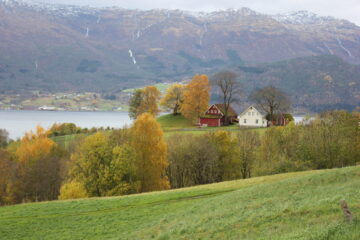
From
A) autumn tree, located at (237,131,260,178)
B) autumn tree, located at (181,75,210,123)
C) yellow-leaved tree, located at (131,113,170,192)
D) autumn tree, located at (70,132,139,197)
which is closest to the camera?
autumn tree, located at (70,132,139,197)

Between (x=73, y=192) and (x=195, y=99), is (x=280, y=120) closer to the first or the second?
(x=195, y=99)

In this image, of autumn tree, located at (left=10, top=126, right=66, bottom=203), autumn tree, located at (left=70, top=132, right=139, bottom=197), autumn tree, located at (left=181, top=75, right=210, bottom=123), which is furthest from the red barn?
autumn tree, located at (left=70, top=132, right=139, bottom=197)

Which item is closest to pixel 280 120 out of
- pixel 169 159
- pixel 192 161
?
pixel 192 161

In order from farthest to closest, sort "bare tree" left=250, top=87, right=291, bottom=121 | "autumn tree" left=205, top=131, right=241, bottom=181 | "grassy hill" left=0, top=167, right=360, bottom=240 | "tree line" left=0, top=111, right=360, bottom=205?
"bare tree" left=250, top=87, right=291, bottom=121, "autumn tree" left=205, top=131, right=241, bottom=181, "tree line" left=0, top=111, right=360, bottom=205, "grassy hill" left=0, top=167, right=360, bottom=240

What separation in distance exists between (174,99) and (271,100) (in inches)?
1091

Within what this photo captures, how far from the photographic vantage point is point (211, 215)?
82.7 feet

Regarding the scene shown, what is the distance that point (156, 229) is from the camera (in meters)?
25.7

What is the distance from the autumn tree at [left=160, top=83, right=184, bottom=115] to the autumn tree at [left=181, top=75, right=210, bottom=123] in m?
5.41

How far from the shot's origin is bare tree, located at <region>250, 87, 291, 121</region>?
91125mm

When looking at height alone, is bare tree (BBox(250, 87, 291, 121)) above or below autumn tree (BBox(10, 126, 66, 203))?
above

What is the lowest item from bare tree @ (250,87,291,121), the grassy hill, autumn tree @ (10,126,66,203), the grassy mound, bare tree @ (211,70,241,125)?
autumn tree @ (10,126,66,203)

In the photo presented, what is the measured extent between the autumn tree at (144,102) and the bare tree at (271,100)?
2885 centimetres

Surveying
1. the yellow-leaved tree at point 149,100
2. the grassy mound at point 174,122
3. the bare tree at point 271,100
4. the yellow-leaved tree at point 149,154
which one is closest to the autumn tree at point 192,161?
the yellow-leaved tree at point 149,154

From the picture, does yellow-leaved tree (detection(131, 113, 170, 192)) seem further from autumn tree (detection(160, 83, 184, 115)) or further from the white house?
autumn tree (detection(160, 83, 184, 115))
